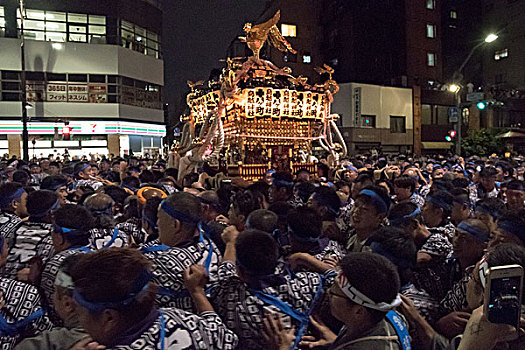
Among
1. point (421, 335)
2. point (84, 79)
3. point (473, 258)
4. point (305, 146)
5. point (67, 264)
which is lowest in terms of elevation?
point (421, 335)

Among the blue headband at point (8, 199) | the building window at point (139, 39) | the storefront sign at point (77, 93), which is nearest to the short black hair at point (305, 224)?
the blue headband at point (8, 199)

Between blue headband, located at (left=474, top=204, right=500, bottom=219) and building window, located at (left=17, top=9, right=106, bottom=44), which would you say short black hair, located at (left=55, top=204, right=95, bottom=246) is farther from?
building window, located at (left=17, top=9, right=106, bottom=44)

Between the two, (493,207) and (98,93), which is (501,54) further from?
(493,207)

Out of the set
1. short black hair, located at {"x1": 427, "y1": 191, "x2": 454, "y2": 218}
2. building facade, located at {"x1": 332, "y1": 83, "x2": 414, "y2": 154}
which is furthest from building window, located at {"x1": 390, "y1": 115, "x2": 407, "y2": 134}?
short black hair, located at {"x1": 427, "y1": 191, "x2": 454, "y2": 218}

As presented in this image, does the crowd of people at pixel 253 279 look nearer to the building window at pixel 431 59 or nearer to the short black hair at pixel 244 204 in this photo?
the short black hair at pixel 244 204

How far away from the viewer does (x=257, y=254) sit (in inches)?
102

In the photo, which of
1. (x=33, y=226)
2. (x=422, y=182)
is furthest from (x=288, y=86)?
(x=33, y=226)

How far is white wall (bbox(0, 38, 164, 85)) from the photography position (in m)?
26.7

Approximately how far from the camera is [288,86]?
1274 centimetres

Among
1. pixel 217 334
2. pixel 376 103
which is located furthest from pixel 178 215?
pixel 376 103

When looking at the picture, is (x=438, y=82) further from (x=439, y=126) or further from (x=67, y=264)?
(x=67, y=264)

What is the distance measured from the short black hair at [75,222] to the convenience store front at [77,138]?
2416cm

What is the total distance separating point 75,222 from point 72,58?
91.1 feet

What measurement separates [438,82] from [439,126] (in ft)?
13.7
